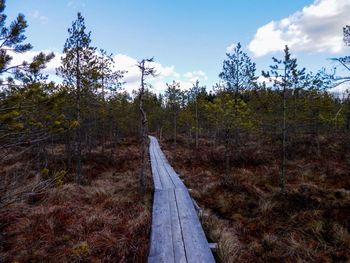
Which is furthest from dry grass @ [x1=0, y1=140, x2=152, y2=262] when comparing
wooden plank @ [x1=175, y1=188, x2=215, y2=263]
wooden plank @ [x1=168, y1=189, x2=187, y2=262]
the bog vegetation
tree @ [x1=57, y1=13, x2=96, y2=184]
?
tree @ [x1=57, y1=13, x2=96, y2=184]

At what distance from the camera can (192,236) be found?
19.0 feet

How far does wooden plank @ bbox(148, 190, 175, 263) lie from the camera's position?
4.94 m

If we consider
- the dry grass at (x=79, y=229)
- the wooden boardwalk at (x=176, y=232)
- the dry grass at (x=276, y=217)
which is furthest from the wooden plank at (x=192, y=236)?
the dry grass at (x=79, y=229)

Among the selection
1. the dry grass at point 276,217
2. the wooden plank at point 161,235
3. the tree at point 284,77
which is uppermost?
the tree at point 284,77

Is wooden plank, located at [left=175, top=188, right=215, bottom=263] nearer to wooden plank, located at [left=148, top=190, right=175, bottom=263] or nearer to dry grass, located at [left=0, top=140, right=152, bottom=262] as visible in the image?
wooden plank, located at [left=148, top=190, right=175, bottom=263]

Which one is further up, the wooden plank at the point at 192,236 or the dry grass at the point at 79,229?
the wooden plank at the point at 192,236

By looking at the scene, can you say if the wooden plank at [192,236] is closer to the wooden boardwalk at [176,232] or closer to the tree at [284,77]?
the wooden boardwalk at [176,232]

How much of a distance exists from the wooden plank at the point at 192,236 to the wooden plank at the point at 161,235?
0.37m

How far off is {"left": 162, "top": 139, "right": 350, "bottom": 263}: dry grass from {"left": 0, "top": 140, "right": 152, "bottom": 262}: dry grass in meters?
2.03

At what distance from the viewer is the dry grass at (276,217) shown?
5789 millimetres

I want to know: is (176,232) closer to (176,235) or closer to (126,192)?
(176,235)

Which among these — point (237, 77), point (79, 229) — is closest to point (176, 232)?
point (79, 229)

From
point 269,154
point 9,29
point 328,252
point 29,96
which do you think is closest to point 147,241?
point 29,96

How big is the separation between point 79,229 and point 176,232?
2.67 metres
